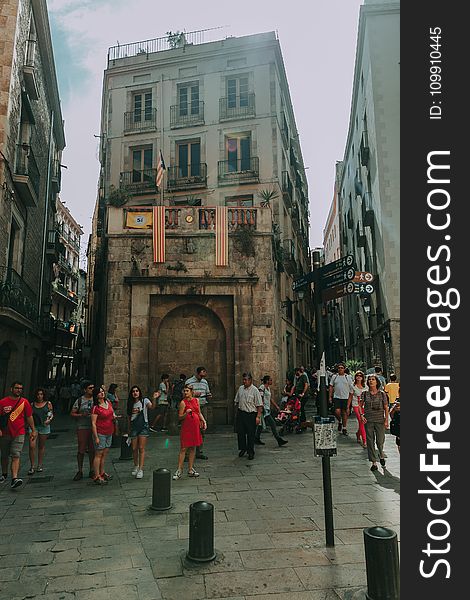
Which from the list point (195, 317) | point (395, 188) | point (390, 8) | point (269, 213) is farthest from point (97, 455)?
point (390, 8)

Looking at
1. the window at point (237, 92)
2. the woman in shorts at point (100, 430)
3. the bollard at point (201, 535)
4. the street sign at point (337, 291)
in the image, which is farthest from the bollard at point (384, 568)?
the window at point (237, 92)

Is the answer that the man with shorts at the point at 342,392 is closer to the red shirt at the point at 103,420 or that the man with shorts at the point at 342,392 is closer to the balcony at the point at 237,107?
the red shirt at the point at 103,420

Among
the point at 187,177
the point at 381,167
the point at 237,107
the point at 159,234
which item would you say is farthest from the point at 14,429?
the point at 237,107

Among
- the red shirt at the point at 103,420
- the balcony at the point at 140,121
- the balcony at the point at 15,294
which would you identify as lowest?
the red shirt at the point at 103,420

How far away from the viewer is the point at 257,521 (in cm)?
Answer: 548

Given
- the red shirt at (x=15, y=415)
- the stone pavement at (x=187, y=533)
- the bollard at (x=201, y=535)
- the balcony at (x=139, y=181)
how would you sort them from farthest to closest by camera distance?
1. the balcony at (x=139, y=181)
2. the red shirt at (x=15, y=415)
3. the bollard at (x=201, y=535)
4. the stone pavement at (x=187, y=533)

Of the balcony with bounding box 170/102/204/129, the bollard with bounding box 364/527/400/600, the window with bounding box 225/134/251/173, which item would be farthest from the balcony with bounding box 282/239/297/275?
the bollard with bounding box 364/527/400/600

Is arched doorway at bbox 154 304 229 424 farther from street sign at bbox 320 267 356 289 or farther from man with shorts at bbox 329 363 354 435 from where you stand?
street sign at bbox 320 267 356 289

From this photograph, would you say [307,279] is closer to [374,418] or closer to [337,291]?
[337,291]

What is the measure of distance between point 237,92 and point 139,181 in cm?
740

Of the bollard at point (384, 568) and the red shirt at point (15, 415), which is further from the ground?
the red shirt at point (15, 415)

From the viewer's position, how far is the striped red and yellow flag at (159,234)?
1458 cm

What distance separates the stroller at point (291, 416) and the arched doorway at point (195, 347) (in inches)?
88.5

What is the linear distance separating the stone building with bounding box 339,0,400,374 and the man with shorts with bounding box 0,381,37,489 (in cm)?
1556
